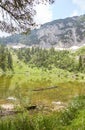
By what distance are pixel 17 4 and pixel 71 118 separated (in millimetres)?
7207

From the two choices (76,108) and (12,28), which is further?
(76,108)

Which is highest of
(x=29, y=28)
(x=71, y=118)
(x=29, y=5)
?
(x=29, y=5)

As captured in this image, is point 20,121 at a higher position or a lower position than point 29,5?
lower

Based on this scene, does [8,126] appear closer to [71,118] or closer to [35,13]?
[71,118]

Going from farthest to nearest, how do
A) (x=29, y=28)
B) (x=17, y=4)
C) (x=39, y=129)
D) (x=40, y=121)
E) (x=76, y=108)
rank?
(x=76, y=108) → (x=29, y=28) → (x=17, y=4) → (x=40, y=121) → (x=39, y=129)

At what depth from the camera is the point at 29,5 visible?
17.0 meters

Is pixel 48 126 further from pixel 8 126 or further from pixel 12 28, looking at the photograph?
pixel 12 28

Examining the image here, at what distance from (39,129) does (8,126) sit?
55.7 inches

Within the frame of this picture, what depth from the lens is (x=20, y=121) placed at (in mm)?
14852

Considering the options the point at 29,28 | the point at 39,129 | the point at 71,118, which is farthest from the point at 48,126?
the point at 29,28

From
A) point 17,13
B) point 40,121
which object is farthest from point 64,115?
point 17,13

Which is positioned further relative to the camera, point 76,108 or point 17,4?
point 76,108

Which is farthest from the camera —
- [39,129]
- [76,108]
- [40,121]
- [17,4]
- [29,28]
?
[76,108]

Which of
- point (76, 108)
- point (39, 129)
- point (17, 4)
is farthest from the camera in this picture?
point (76, 108)
